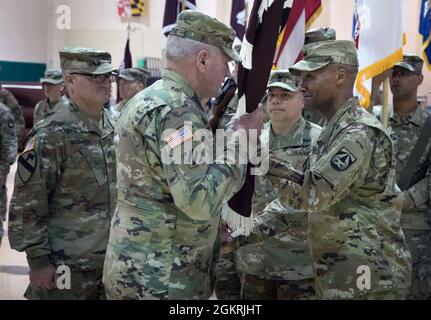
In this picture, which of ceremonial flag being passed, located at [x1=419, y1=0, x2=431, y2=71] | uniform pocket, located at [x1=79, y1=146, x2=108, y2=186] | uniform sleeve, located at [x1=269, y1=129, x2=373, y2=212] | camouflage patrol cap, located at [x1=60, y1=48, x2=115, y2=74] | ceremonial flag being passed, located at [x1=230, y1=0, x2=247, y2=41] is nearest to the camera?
uniform sleeve, located at [x1=269, y1=129, x2=373, y2=212]

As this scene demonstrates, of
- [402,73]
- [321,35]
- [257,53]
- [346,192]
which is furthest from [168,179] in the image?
[402,73]

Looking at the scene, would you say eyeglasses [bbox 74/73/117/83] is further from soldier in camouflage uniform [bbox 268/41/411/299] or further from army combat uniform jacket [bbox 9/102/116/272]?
soldier in camouflage uniform [bbox 268/41/411/299]

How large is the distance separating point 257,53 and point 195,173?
59 centimetres

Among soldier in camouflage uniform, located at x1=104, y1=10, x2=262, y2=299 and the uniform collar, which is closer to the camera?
soldier in camouflage uniform, located at x1=104, y1=10, x2=262, y2=299

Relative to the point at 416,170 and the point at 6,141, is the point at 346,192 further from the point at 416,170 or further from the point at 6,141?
the point at 6,141

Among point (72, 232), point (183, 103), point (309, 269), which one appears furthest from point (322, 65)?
point (72, 232)

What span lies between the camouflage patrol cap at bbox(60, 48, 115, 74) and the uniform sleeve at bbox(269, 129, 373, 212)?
1.28 m

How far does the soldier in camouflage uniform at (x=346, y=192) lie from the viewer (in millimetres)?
2469

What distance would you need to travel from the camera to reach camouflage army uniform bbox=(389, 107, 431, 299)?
408cm

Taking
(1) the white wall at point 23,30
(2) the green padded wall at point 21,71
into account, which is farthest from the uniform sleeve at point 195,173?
(2) the green padded wall at point 21,71

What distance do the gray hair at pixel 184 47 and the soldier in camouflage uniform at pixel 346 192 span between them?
23.9 inches

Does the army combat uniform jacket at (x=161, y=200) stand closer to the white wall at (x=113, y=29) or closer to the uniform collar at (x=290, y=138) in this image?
the uniform collar at (x=290, y=138)

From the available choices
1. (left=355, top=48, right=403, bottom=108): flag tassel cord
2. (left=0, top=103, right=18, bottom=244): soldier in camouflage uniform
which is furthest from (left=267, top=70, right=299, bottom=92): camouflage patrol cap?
(left=0, top=103, right=18, bottom=244): soldier in camouflage uniform

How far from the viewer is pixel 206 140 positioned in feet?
6.81
